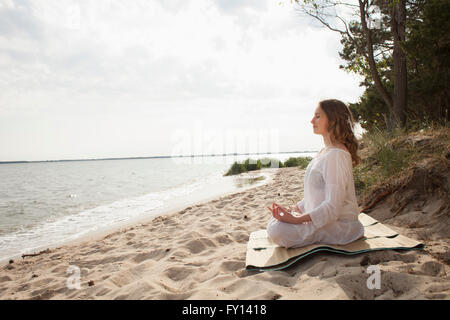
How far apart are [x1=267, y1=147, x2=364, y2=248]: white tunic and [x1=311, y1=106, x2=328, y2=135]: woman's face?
7.7 inches

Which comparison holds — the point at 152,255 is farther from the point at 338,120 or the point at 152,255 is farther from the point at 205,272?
the point at 338,120

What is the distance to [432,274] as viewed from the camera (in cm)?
240

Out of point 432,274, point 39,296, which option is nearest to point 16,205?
point 39,296

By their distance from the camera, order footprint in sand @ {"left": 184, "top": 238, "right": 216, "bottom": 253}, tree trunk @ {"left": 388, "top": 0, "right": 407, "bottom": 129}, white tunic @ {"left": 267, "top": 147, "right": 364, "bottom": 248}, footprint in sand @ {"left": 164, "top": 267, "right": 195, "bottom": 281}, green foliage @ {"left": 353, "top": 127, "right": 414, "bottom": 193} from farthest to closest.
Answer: tree trunk @ {"left": 388, "top": 0, "right": 407, "bottom": 129}
green foliage @ {"left": 353, "top": 127, "right": 414, "bottom": 193}
footprint in sand @ {"left": 184, "top": 238, "right": 216, "bottom": 253}
footprint in sand @ {"left": 164, "top": 267, "right": 195, "bottom": 281}
white tunic @ {"left": 267, "top": 147, "right": 364, "bottom": 248}

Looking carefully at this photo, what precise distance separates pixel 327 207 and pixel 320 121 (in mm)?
865

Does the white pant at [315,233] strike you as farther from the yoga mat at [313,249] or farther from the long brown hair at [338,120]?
the long brown hair at [338,120]

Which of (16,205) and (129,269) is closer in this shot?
(129,269)

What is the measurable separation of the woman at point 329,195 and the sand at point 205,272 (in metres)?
0.27

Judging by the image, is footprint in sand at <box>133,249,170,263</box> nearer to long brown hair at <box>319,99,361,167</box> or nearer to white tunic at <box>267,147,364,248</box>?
white tunic at <box>267,147,364,248</box>

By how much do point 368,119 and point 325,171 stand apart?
43.0ft

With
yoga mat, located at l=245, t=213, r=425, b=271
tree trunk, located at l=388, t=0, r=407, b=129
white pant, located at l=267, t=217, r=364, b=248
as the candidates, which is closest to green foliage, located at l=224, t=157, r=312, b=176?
tree trunk, located at l=388, t=0, r=407, b=129

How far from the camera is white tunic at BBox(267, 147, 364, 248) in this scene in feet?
9.29

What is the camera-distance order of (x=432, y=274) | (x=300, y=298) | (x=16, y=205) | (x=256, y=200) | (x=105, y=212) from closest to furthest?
1. (x=300, y=298)
2. (x=432, y=274)
3. (x=256, y=200)
4. (x=105, y=212)
5. (x=16, y=205)

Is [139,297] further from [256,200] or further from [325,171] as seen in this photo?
[256,200]
